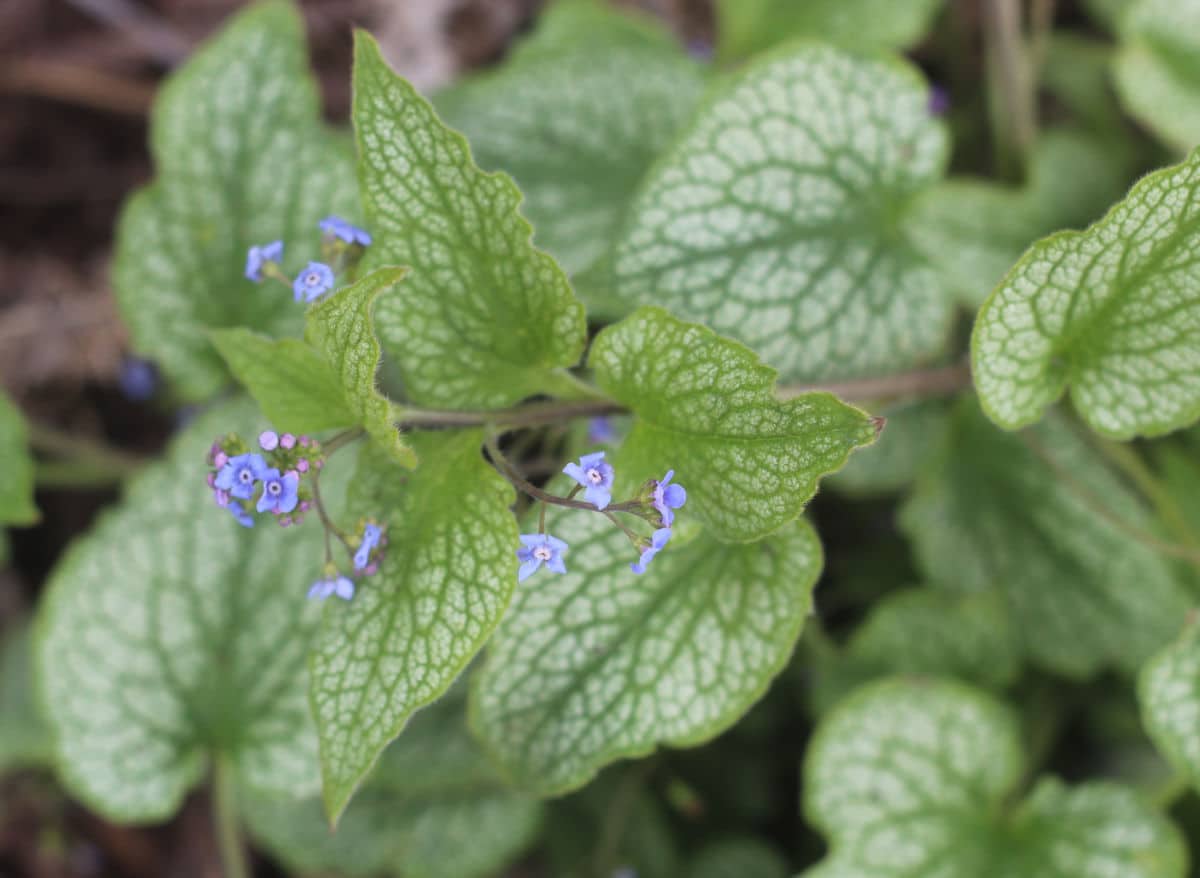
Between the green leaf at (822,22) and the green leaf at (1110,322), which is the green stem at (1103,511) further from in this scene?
the green leaf at (822,22)

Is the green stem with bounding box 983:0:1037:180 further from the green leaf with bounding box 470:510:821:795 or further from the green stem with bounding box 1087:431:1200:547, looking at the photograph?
the green leaf with bounding box 470:510:821:795

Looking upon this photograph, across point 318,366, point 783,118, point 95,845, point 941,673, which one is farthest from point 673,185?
point 95,845

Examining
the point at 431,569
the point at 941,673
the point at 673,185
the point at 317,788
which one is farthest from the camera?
the point at 941,673

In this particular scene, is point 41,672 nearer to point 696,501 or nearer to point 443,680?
point 443,680

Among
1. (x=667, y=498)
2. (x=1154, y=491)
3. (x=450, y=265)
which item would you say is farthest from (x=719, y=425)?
(x=1154, y=491)

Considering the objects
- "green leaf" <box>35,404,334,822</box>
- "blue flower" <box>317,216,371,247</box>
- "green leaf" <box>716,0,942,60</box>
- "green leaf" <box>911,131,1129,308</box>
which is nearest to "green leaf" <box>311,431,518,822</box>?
"blue flower" <box>317,216,371,247</box>

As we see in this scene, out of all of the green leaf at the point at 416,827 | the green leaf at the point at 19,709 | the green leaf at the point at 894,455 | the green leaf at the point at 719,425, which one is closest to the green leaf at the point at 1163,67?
the green leaf at the point at 894,455

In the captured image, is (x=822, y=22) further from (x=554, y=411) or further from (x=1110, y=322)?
(x=554, y=411)
